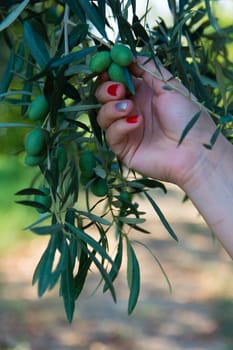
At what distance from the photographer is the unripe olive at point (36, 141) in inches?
31.3

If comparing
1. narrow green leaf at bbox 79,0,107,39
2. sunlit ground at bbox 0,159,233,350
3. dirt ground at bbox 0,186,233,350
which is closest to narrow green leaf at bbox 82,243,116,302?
narrow green leaf at bbox 79,0,107,39

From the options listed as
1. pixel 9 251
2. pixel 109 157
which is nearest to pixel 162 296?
pixel 9 251

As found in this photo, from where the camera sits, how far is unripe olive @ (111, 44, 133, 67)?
75 centimetres

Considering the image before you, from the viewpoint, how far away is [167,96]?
89 centimetres

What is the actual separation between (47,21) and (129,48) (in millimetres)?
299

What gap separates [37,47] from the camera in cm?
79

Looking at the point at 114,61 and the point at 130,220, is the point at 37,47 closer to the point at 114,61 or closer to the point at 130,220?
the point at 114,61

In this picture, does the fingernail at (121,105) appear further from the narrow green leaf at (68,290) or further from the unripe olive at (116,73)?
the narrow green leaf at (68,290)

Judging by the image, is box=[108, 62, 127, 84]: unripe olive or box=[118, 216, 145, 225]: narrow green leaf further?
box=[118, 216, 145, 225]: narrow green leaf

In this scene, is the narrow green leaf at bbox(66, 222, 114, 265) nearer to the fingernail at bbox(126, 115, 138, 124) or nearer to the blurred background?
the fingernail at bbox(126, 115, 138, 124)

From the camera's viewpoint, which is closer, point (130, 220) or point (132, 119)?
point (132, 119)

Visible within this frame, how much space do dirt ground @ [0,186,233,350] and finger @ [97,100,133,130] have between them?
7.05ft

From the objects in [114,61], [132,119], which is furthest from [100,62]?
[132,119]

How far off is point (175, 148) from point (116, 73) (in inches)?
7.1
